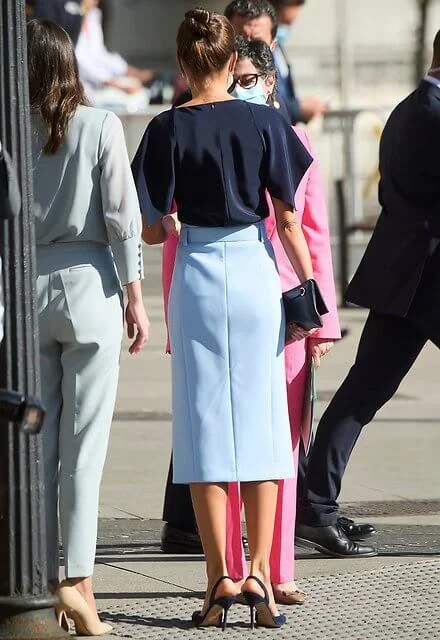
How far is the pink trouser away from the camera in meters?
5.34

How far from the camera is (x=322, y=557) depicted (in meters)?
6.24

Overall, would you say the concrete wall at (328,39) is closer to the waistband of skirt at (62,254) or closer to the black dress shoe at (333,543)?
the black dress shoe at (333,543)

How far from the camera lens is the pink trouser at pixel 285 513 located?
534cm

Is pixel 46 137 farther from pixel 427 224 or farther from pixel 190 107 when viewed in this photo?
pixel 427 224

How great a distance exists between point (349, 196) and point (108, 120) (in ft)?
38.0

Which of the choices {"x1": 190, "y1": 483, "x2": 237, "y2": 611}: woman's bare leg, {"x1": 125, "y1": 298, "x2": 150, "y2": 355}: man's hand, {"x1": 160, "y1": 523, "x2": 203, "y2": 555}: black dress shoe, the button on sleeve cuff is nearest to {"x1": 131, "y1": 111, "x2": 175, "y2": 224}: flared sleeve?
the button on sleeve cuff

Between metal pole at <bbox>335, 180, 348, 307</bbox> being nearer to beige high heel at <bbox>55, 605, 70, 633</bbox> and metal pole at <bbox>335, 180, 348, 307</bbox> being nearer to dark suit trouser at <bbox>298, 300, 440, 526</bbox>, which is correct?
dark suit trouser at <bbox>298, 300, 440, 526</bbox>

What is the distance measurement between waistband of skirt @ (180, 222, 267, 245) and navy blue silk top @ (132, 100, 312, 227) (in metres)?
0.02

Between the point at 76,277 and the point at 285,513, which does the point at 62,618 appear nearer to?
the point at 285,513

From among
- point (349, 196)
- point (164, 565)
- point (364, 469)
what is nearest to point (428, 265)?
point (164, 565)

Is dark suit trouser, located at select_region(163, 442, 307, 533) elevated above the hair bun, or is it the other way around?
the hair bun

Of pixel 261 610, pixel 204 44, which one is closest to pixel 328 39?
pixel 204 44

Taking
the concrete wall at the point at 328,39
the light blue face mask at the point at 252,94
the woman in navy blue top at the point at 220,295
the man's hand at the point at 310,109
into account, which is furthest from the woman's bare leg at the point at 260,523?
the concrete wall at the point at 328,39

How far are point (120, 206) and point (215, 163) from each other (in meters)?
0.35
